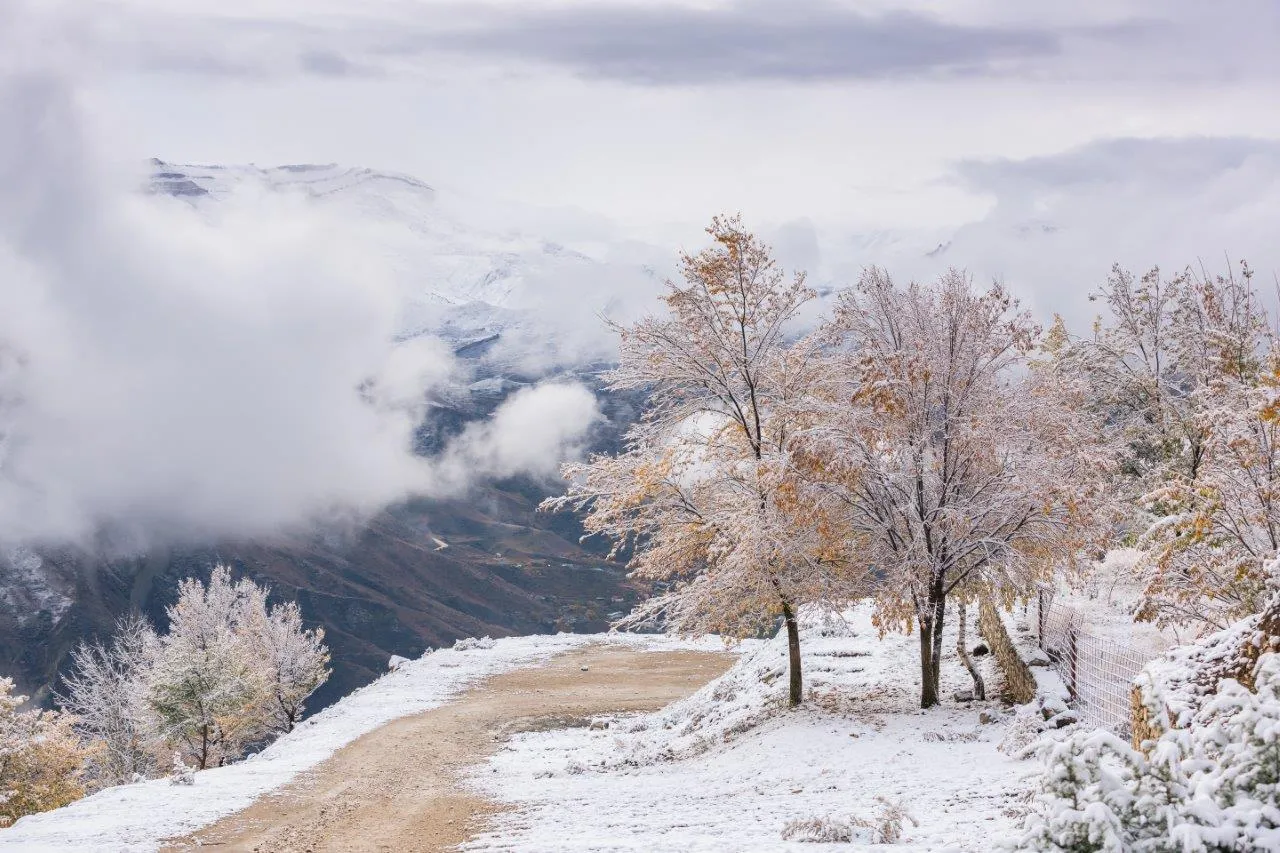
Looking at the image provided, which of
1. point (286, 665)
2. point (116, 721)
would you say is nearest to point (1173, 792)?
point (286, 665)

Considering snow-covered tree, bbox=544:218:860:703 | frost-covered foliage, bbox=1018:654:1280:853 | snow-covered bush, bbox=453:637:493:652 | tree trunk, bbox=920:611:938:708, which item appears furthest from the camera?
snow-covered bush, bbox=453:637:493:652

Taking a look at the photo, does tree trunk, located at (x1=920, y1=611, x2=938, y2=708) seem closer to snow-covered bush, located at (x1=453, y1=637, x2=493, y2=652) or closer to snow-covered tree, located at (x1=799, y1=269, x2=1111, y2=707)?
snow-covered tree, located at (x1=799, y1=269, x2=1111, y2=707)

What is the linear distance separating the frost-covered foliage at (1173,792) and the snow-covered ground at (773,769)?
101 cm

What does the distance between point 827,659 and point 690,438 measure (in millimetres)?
8744

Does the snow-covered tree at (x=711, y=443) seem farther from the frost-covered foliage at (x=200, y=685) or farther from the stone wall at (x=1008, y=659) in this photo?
the frost-covered foliage at (x=200, y=685)

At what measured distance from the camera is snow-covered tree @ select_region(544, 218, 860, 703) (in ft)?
66.1

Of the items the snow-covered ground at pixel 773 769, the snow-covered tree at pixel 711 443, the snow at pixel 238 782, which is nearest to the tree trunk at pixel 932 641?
the snow-covered ground at pixel 773 769

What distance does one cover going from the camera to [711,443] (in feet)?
69.7

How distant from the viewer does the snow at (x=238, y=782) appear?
15.1 meters

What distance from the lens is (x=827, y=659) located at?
26156mm

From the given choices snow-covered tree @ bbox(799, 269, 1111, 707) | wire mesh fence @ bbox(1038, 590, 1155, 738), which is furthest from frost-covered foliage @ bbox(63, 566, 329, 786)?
wire mesh fence @ bbox(1038, 590, 1155, 738)

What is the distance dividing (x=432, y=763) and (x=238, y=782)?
14.7ft

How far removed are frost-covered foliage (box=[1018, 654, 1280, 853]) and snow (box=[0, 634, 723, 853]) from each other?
13.7m

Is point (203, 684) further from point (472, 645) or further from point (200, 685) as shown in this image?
point (472, 645)
